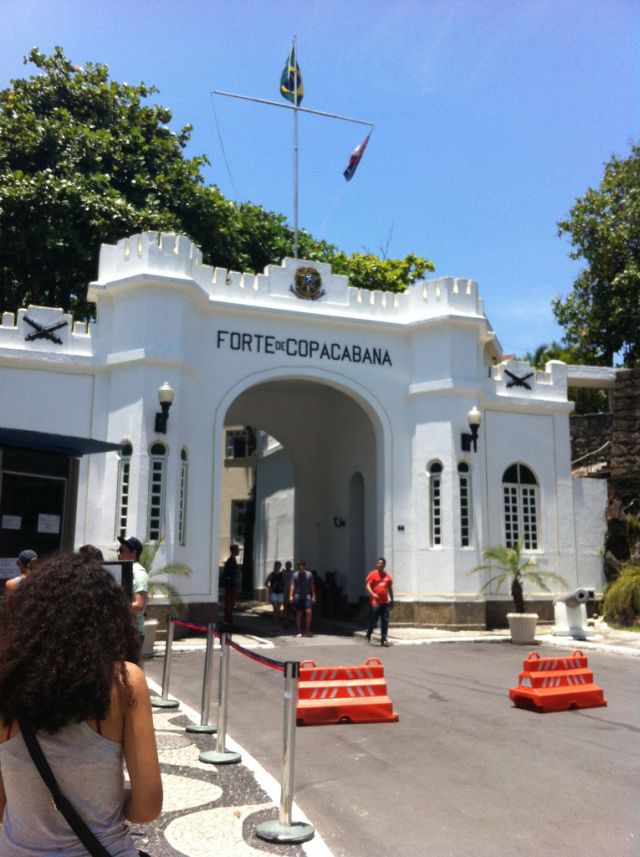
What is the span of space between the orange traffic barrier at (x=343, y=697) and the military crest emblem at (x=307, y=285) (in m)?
11.3

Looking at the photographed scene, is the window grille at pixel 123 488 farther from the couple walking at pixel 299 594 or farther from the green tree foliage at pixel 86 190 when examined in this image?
the green tree foliage at pixel 86 190

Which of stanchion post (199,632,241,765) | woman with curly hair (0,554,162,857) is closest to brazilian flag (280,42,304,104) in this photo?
stanchion post (199,632,241,765)

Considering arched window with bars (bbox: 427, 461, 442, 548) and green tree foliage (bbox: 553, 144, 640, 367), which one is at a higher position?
green tree foliage (bbox: 553, 144, 640, 367)

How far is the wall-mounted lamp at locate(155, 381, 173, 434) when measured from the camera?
15648mm

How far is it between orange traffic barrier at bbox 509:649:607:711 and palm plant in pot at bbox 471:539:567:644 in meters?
6.30

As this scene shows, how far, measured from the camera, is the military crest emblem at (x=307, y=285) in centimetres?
1852

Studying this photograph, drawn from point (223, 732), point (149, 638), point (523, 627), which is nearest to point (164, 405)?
point (149, 638)

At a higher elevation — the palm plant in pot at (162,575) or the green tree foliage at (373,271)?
the green tree foliage at (373,271)

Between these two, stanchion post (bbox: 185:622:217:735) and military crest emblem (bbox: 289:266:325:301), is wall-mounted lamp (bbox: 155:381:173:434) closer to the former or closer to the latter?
military crest emblem (bbox: 289:266:325:301)

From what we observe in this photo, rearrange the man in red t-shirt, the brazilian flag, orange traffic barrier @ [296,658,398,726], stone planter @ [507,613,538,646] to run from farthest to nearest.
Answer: the brazilian flag, stone planter @ [507,613,538,646], the man in red t-shirt, orange traffic barrier @ [296,658,398,726]

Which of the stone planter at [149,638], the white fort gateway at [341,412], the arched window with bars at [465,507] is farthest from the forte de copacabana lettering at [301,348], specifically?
the stone planter at [149,638]

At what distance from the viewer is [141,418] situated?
1581cm

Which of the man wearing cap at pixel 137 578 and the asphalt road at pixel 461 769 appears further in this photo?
the man wearing cap at pixel 137 578

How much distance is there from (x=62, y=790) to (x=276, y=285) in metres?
16.6
